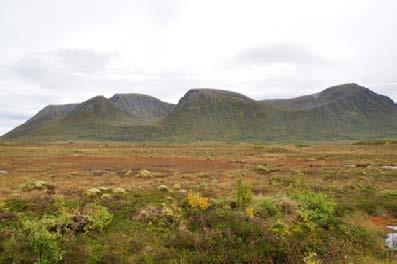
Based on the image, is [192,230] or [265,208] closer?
[192,230]

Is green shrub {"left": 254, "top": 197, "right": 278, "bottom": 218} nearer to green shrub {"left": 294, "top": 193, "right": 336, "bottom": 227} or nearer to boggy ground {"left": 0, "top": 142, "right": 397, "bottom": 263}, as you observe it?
boggy ground {"left": 0, "top": 142, "right": 397, "bottom": 263}

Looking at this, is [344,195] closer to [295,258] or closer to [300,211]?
[300,211]

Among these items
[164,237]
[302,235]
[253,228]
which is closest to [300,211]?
[302,235]

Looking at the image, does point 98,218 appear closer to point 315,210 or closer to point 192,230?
point 192,230

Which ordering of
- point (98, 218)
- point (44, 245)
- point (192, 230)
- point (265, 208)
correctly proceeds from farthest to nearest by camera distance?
1. point (265, 208)
2. point (98, 218)
3. point (192, 230)
4. point (44, 245)

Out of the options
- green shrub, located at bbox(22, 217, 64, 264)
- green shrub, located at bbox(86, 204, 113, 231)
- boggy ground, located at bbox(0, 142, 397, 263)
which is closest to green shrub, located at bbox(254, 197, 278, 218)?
boggy ground, located at bbox(0, 142, 397, 263)

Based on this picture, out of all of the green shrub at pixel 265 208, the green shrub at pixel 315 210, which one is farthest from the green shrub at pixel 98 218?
the green shrub at pixel 315 210

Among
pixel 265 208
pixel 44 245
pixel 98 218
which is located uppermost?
pixel 98 218

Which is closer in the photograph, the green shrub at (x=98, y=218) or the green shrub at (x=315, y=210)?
the green shrub at (x=98, y=218)

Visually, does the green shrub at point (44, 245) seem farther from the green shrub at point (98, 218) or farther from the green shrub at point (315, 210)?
Answer: the green shrub at point (315, 210)

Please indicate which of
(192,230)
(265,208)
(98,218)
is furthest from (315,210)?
(98,218)

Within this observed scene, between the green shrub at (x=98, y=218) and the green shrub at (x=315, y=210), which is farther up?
the green shrub at (x=98, y=218)

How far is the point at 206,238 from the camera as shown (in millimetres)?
12211

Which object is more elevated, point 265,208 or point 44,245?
point 44,245
